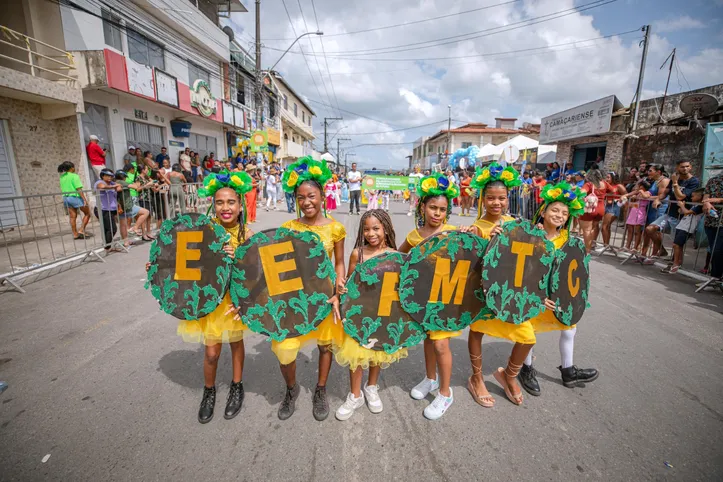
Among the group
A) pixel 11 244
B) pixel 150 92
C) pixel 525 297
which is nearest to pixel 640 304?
pixel 525 297

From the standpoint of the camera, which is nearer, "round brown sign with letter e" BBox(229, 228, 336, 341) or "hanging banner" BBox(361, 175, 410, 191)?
"round brown sign with letter e" BBox(229, 228, 336, 341)

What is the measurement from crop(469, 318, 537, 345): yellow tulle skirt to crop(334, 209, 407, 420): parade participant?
25.8 inches

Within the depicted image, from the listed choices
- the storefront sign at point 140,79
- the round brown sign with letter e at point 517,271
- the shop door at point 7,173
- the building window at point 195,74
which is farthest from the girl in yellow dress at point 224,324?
the building window at point 195,74

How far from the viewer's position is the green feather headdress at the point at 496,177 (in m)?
2.73

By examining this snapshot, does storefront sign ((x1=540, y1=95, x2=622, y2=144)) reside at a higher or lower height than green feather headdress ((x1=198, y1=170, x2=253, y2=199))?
higher

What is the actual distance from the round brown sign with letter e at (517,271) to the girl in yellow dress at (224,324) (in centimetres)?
170

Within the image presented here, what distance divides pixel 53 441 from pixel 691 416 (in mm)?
4424

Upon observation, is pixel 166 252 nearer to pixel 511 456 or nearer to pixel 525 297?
pixel 525 297

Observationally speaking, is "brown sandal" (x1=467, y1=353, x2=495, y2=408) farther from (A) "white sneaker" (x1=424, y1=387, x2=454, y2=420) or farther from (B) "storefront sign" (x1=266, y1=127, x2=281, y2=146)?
(B) "storefront sign" (x1=266, y1=127, x2=281, y2=146)

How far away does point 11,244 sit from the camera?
7664 millimetres

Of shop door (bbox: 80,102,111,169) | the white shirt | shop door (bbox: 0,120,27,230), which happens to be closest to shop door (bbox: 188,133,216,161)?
shop door (bbox: 80,102,111,169)

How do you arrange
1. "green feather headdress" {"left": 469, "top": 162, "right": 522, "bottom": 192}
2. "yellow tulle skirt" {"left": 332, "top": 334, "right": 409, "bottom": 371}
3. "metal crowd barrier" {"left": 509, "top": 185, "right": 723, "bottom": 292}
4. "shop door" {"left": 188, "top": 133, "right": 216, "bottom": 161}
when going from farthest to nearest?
"shop door" {"left": 188, "top": 133, "right": 216, "bottom": 161}
"metal crowd barrier" {"left": 509, "top": 185, "right": 723, "bottom": 292}
"green feather headdress" {"left": 469, "top": 162, "right": 522, "bottom": 192}
"yellow tulle skirt" {"left": 332, "top": 334, "right": 409, "bottom": 371}

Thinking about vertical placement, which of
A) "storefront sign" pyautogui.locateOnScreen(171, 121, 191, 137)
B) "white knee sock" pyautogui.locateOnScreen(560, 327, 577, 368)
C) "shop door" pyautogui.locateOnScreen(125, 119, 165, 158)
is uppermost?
"storefront sign" pyautogui.locateOnScreen(171, 121, 191, 137)

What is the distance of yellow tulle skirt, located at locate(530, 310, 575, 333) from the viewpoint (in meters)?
2.58
